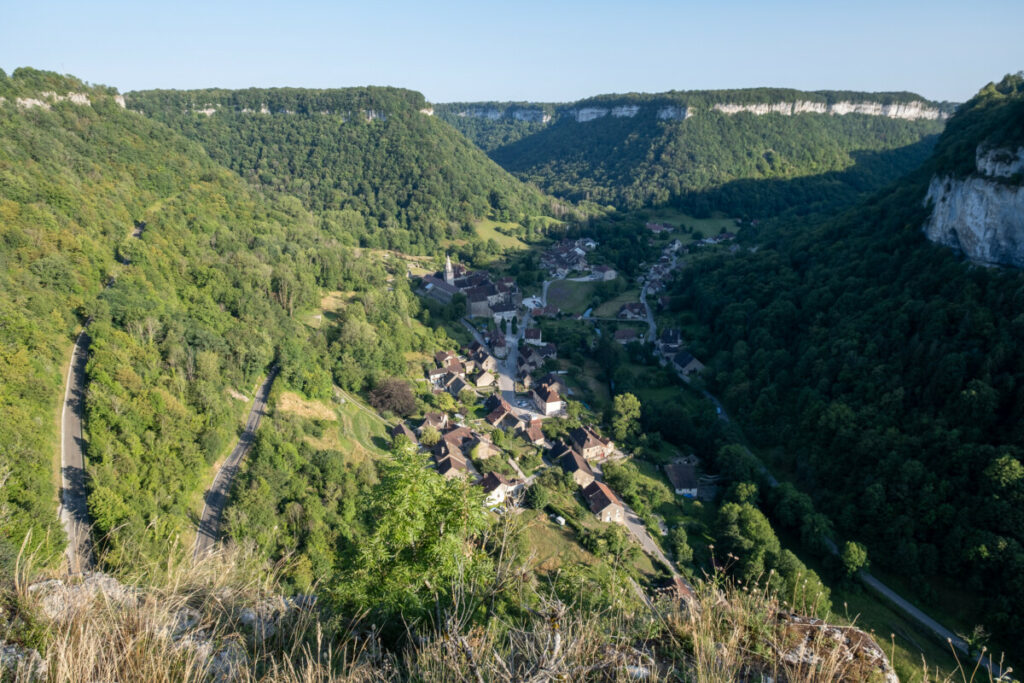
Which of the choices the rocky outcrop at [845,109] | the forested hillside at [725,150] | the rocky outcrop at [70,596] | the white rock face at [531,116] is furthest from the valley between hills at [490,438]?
the white rock face at [531,116]

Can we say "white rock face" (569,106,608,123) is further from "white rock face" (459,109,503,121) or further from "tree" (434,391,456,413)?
"tree" (434,391,456,413)

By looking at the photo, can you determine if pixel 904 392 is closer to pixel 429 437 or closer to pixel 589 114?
pixel 429 437

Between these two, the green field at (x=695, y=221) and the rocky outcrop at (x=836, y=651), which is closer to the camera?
the rocky outcrop at (x=836, y=651)

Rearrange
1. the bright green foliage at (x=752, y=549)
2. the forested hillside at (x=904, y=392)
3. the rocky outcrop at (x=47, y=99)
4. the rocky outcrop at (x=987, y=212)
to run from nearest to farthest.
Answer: the bright green foliage at (x=752, y=549) < the forested hillside at (x=904, y=392) < the rocky outcrop at (x=987, y=212) < the rocky outcrop at (x=47, y=99)

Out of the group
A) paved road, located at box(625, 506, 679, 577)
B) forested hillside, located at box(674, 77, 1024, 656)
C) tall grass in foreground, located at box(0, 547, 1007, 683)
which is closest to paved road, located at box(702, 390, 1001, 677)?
forested hillside, located at box(674, 77, 1024, 656)

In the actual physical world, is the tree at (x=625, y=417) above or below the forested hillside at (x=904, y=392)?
below

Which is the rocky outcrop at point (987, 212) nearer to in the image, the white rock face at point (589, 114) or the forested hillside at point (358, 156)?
the forested hillside at point (358, 156)

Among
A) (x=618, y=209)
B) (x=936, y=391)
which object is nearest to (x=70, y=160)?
(x=936, y=391)

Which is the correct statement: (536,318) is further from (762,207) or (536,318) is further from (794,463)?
(762,207)
